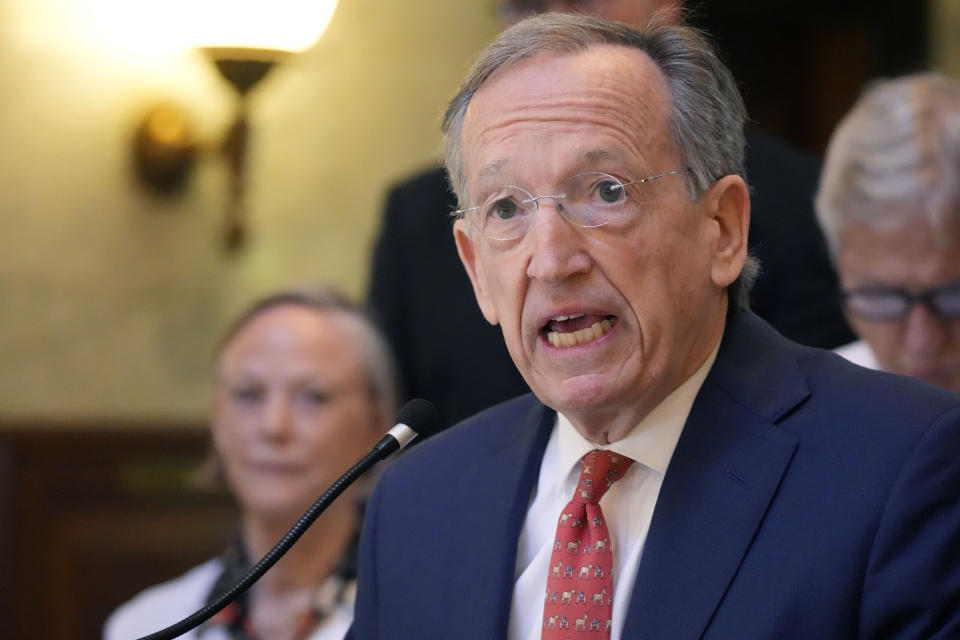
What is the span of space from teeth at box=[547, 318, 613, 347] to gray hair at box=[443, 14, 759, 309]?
A: 0.71 ft

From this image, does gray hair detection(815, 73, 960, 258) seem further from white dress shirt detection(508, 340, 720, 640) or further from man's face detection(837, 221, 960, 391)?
white dress shirt detection(508, 340, 720, 640)

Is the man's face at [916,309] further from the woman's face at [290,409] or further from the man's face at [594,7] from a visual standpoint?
the woman's face at [290,409]

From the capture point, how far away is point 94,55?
445cm

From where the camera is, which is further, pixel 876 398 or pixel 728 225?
pixel 728 225

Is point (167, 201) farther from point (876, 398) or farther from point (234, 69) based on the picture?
point (876, 398)

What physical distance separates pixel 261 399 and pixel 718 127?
1.66 meters

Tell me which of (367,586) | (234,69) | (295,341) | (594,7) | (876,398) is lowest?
(367,586)

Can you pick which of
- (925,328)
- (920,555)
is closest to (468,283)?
(925,328)

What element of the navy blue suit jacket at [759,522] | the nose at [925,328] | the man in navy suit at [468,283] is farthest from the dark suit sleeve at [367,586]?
the nose at [925,328]

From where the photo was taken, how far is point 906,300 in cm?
285

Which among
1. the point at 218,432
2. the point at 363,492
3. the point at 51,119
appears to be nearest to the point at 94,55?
the point at 51,119

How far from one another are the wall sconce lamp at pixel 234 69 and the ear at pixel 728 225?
2.49 meters

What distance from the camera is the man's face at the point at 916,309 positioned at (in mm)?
2834

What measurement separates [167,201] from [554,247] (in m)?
2.86
